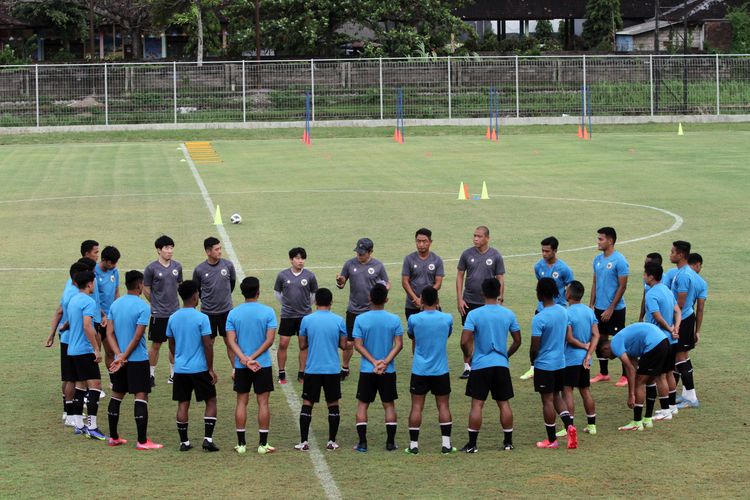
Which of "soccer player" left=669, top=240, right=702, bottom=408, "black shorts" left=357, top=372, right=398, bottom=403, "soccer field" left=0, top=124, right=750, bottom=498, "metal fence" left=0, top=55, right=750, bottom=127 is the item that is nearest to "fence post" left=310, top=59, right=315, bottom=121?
"metal fence" left=0, top=55, right=750, bottom=127

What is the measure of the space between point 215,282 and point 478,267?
3456mm

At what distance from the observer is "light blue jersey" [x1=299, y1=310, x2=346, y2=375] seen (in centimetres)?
1278

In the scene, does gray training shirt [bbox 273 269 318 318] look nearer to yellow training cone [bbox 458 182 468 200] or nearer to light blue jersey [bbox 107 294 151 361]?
light blue jersey [bbox 107 294 151 361]

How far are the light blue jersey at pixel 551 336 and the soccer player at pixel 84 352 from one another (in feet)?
15.8

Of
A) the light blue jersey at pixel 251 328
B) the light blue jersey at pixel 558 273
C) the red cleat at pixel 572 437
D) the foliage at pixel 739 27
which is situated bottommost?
the red cleat at pixel 572 437

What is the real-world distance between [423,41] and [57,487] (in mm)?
65105

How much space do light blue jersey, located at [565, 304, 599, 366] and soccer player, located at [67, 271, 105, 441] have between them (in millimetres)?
5209

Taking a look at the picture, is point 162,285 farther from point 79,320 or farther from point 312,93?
point 312,93

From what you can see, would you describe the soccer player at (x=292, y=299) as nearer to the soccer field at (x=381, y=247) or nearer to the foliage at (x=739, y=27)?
the soccer field at (x=381, y=247)

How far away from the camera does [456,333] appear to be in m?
18.8

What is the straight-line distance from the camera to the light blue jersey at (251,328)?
41.9ft

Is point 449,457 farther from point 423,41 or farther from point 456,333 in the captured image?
point 423,41

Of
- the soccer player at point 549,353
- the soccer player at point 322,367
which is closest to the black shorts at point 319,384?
the soccer player at point 322,367

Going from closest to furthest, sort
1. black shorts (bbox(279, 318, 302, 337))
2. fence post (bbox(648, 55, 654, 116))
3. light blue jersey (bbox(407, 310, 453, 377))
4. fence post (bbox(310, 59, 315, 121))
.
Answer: light blue jersey (bbox(407, 310, 453, 377))
black shorts (bbox(279, 318, 302, 337))
fence post (bbox(310, 59, 315, 121))
fence post (bbox(648, 55, 654, 116))
